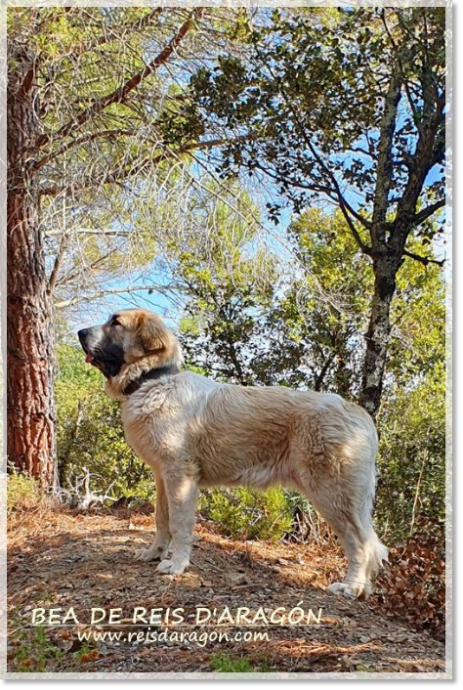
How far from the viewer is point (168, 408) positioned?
461 cm

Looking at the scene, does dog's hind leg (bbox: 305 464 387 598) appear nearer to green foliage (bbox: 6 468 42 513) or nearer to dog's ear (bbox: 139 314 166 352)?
dog's ear (bbox: 139 314 166 352)

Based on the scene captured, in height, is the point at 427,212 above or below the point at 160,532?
above

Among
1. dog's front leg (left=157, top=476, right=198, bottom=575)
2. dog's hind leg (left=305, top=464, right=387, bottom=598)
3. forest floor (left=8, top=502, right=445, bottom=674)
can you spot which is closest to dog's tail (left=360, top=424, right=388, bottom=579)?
dog's hind leg (left=305, top=464, right=387, bottom=598)

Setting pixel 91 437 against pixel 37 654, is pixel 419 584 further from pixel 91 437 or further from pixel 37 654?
pixel 91 437

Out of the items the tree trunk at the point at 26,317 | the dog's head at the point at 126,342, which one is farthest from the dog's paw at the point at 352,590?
the tree trunk at the point at 26,317

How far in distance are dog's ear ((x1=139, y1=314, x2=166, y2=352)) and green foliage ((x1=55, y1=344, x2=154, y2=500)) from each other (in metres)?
1.34

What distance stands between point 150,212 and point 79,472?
243cm

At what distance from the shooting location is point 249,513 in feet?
18.4

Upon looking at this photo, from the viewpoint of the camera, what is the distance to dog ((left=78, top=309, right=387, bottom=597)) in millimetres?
4395

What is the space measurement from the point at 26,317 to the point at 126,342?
1.88 m

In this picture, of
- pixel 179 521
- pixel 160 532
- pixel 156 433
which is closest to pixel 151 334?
pixel 156 433

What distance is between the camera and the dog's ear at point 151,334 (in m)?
4.69

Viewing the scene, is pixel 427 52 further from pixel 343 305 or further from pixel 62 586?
pixel 62 586

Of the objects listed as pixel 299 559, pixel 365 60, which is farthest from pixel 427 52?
pixel 299 559
